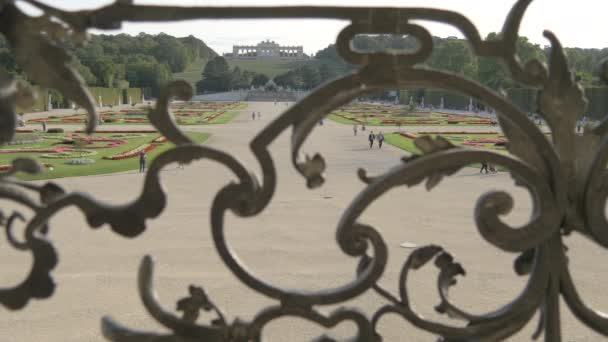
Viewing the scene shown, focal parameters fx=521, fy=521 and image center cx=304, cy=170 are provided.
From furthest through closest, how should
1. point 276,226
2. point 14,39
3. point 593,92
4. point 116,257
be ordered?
point 593,92 → point 276,226 → point 116,257 → point 14,39

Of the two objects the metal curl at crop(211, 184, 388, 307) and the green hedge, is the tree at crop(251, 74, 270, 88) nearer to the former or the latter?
the green hedge

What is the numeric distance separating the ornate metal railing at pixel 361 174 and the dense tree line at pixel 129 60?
2557 centimetres

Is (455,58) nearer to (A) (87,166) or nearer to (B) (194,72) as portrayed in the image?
(A) (87,166)

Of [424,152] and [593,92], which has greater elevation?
[593,92]

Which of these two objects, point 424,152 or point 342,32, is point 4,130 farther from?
point 424,152

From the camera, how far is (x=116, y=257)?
6.16 m

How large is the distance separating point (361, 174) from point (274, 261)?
5.04m

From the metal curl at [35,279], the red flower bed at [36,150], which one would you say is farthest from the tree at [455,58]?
the metal curl at [35,279]

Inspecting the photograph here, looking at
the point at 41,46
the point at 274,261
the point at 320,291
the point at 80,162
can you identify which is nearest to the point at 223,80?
the point at 80,162

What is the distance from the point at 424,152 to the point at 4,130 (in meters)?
0.93

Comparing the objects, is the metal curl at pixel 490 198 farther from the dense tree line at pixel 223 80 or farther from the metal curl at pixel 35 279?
the dense tree line at pixel 223 80

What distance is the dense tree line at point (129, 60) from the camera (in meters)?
50.5

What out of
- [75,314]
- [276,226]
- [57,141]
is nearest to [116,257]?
[75,314]

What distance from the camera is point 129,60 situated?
224ft
